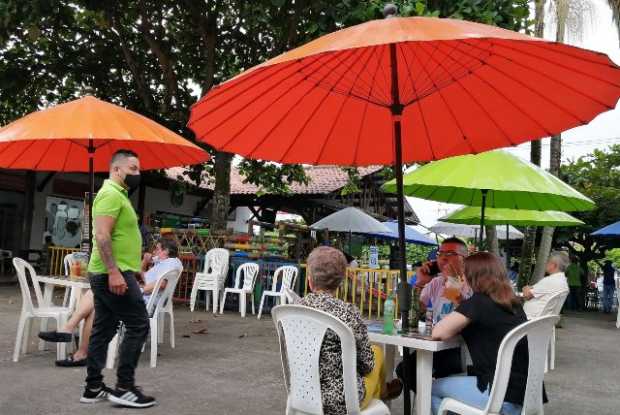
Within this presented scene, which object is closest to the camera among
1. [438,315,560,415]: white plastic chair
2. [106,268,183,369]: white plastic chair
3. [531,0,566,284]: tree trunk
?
[438,315,560,415]: white plastic chair

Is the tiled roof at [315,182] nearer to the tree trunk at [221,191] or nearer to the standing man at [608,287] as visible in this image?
the tree trunk at [221,191]

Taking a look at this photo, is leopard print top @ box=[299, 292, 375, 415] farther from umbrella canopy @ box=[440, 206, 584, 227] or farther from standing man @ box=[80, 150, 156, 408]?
umbrella canopy @ box=[440, 206, 584, 227]

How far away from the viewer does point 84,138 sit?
4.96 m

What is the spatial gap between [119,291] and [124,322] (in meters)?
0.27

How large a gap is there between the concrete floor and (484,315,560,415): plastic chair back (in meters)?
1.74

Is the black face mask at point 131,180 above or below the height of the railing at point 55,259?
above

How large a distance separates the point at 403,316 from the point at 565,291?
3760 mm

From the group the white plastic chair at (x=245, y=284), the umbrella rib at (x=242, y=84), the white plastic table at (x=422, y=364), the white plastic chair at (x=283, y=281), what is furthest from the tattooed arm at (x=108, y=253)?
the white plastic chair at (x=245, y=284)

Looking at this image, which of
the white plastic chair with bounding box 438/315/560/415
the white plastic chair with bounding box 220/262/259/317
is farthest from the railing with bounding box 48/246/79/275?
the white plastic chair with bounding box 438/315/560/415

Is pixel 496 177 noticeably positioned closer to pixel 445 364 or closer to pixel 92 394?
pixel 445 364

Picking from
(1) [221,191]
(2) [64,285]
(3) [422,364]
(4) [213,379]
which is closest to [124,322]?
(4) [213,379]

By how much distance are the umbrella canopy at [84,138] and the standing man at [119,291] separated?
0.76 m

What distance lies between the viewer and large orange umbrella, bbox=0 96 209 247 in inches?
198

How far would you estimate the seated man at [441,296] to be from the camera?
3893mm
